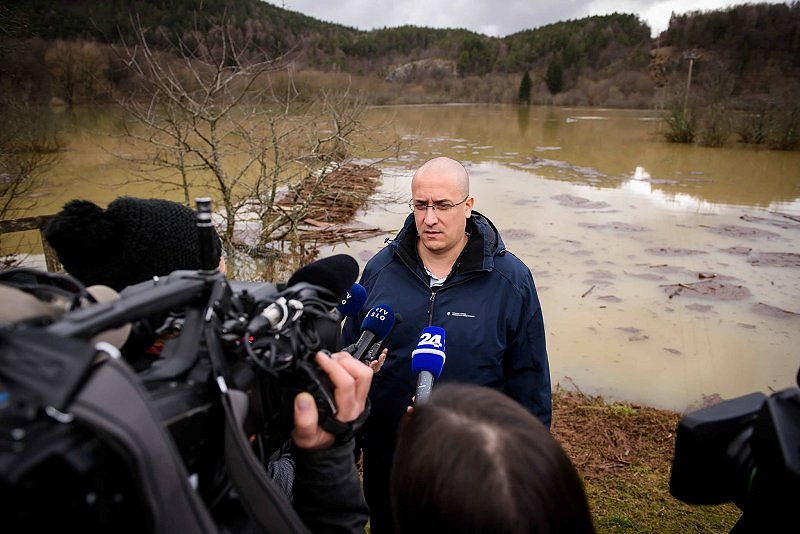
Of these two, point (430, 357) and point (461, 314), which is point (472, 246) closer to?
point (461, 314)

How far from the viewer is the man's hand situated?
1219 mm

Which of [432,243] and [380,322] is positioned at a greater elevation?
[432,243]

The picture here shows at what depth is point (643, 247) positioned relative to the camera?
10.6 meters

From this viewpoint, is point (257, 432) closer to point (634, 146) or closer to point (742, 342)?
point (742, 342)

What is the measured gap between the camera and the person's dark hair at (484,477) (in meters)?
0.92

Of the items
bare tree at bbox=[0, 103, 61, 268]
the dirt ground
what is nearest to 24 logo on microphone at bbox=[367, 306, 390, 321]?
the dirt ground

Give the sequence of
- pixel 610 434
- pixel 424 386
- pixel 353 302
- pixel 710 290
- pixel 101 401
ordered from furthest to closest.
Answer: pixel 710 290 → pixel 610 434 → pixel 353 302 → pixel 424 386 → pixel 101 401

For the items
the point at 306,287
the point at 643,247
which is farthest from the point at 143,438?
the point at 643,247

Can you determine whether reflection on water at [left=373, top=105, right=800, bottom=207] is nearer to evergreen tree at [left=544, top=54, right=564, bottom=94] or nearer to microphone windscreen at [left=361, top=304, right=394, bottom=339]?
microphone windscreen at [left=361, top=304, right=394, bottom=339]

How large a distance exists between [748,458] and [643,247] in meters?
10.5

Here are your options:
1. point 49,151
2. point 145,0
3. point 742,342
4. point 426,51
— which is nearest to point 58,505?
point 742,342

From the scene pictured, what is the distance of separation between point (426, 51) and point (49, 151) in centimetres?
10824

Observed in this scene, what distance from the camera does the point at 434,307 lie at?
8.32ft

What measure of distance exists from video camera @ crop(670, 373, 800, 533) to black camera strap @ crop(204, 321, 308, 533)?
88 cm
